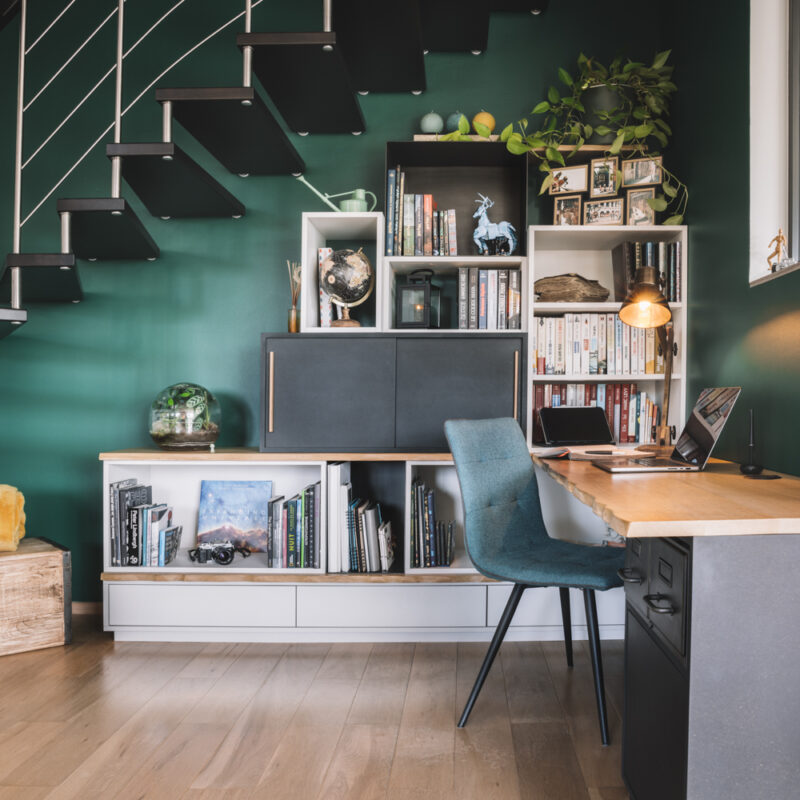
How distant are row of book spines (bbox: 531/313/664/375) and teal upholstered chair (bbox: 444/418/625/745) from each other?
1.99 feet

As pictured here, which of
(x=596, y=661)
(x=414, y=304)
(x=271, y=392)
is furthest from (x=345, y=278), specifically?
(x=596, y=661)

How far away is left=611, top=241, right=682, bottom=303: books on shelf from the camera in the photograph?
2.83m

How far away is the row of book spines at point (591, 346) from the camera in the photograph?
2.87 metres

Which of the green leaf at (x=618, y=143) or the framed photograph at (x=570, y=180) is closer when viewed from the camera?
the green leaf at (x=618, y=143)

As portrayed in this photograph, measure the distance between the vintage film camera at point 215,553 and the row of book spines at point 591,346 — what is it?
154 centimetres

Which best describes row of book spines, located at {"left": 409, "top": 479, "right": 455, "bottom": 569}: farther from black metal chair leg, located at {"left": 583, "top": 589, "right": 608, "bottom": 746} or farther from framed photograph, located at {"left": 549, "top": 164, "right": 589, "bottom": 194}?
framed photograph, located at {"left": 549, "top": 164, "right": 589, "bottom": 194}

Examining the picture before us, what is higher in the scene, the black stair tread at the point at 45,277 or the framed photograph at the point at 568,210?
the framed photograph at the point at 568,210

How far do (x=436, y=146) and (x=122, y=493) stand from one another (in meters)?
2.03

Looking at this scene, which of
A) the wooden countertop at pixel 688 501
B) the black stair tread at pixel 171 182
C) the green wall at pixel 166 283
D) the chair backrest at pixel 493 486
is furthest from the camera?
the green wall at pixel 166 283

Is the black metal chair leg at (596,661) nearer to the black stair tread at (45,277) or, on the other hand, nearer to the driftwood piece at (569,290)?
the driftwood piece at (569,290)

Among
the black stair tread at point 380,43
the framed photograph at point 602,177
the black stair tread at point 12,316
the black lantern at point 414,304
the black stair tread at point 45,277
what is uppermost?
the black stair tread at point 380,43

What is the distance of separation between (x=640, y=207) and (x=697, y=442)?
1.30 m

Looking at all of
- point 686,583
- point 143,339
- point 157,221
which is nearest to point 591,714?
point 686,583

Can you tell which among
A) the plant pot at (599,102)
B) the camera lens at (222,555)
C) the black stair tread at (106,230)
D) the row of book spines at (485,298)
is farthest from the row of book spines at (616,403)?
the black stair tread at (106,230)
